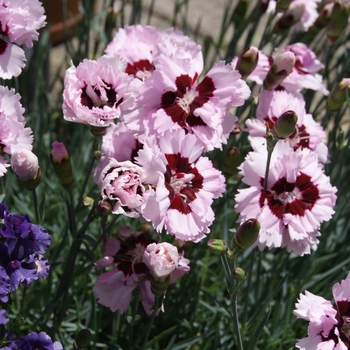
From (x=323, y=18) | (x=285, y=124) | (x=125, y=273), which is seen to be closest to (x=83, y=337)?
(x=125, y=273)

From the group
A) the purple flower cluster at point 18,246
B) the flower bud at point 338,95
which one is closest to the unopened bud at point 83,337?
the purple flower cluster at point 18,246

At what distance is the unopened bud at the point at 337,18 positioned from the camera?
139 centimetres

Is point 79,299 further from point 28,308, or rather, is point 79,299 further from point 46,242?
point 46,242

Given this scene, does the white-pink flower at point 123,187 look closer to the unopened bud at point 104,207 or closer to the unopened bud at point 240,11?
the unopened bud at point 104,207

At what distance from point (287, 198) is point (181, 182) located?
0.69 ft

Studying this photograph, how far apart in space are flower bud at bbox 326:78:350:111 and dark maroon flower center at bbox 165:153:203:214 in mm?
402

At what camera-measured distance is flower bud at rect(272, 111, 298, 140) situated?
94cm

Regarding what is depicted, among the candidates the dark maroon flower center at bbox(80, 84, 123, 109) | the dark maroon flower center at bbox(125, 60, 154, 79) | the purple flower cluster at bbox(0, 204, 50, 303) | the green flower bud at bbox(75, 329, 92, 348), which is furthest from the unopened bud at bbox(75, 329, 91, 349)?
the dark maroon flower center at bbox(125, 60, 154, 79)

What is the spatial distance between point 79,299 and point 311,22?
0.88 m

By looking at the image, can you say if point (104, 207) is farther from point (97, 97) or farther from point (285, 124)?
point (285, 124)

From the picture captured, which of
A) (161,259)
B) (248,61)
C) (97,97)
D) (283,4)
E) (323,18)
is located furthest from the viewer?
(323,18)

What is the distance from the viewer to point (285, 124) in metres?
0.95

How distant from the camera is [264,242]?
1.01m

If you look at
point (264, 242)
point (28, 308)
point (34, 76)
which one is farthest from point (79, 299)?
point (34, 76)
